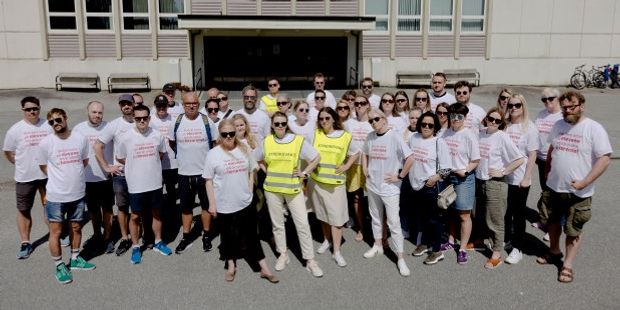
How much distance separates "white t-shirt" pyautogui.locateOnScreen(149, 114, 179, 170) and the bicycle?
23874 millimetres

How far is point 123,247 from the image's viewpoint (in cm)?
609

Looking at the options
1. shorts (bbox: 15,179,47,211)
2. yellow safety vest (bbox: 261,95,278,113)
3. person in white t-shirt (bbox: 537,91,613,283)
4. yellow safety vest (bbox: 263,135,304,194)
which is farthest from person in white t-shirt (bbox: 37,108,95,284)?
person in white t-shirt (bbox: 537,91,613,283)

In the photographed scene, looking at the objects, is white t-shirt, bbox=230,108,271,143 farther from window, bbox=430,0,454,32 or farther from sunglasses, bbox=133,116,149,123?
window, bbox=430,0,454,32

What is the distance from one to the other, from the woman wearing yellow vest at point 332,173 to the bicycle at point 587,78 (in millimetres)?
23066

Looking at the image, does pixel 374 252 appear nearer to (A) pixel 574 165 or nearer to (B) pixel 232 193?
(B) pixel 232 193

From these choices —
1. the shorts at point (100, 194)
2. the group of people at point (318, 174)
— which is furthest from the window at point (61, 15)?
the shorts at point (100, 194)

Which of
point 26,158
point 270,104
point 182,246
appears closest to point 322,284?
point 182,246

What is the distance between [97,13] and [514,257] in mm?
21870

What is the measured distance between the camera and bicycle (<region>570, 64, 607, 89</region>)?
24547 millimetres

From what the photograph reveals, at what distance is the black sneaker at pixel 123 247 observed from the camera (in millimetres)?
6004

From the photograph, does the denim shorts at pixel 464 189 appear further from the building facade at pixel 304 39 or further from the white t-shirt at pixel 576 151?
the building facade at pixel 304 39

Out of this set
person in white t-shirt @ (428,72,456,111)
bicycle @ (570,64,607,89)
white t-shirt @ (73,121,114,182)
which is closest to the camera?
white t-shirt @ (73,121,114,182)

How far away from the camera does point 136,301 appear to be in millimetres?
4859

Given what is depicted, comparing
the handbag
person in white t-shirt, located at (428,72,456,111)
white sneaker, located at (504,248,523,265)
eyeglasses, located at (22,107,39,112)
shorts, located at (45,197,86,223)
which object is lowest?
white sneaker, located at (504,248,523,265)
